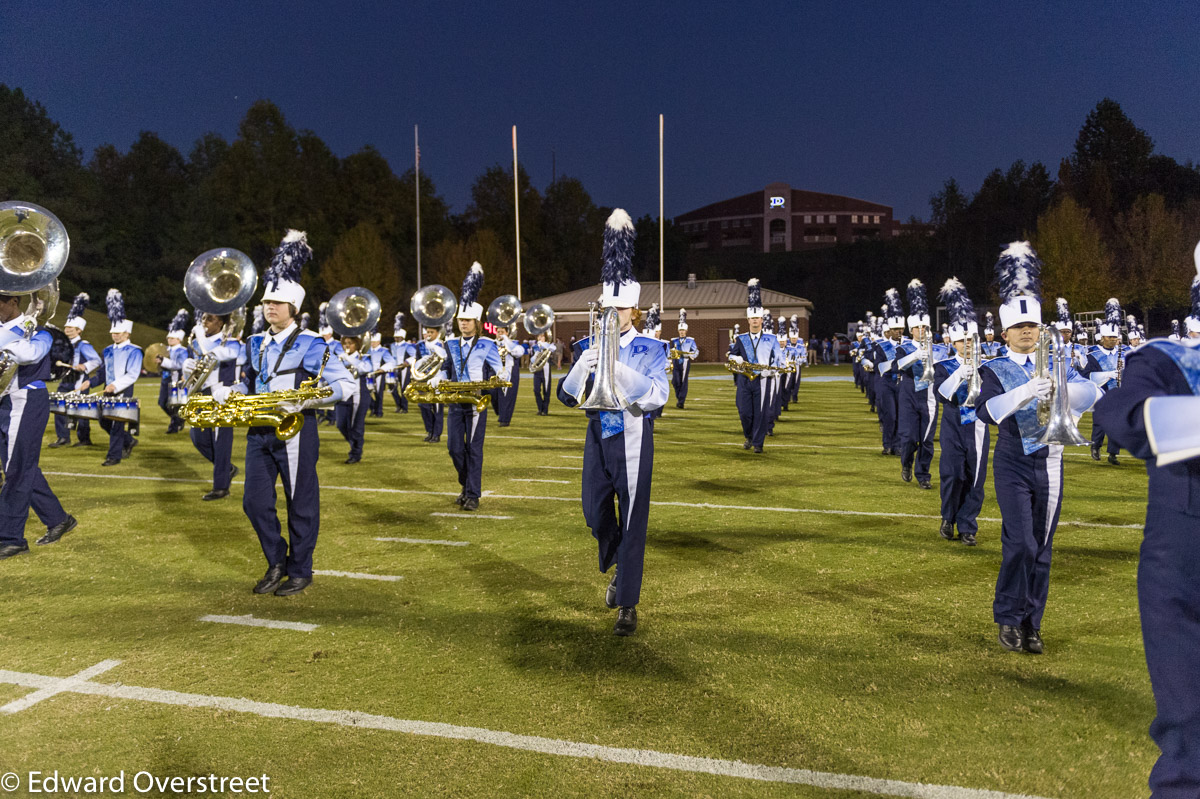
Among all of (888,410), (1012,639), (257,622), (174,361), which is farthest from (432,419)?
(1012,639)

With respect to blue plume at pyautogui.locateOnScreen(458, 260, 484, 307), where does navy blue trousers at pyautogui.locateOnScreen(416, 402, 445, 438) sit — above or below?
below

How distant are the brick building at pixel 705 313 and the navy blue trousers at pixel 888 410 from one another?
4132 centimetres

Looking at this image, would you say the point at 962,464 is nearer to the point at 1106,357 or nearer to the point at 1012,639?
the point at 1012,639

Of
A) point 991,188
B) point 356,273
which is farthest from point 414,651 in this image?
point 991,188

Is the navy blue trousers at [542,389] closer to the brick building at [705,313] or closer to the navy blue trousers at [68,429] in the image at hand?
the navy blue trousers at [68,429]

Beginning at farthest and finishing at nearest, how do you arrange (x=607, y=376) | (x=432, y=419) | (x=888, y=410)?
(x=432, y=419) → (x=888, y=410) → (x=607, y=376)

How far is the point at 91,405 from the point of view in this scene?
1154cm

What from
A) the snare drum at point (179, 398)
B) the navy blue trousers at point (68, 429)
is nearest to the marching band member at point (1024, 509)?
the snare drum at point (179, 398)

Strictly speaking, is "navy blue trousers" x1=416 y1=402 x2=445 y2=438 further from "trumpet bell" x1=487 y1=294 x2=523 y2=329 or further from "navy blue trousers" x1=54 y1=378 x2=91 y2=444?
"navy blue trousers" x1=54 y1=378 x2=91 y2=444

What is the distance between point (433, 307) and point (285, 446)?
20.5 ft

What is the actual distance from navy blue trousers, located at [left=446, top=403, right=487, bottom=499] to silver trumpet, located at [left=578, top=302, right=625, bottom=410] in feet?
13.2

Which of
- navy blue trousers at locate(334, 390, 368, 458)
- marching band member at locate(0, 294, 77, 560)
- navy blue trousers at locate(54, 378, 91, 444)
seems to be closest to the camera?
marching band member at locate(0, 294, 77, 560)

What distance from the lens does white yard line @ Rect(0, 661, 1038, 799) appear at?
129 inches

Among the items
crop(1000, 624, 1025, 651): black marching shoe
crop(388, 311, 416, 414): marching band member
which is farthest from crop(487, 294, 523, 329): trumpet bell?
crop(1000, 624, 1025, 651): black marching shoe
